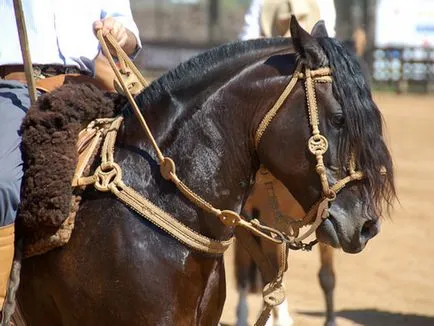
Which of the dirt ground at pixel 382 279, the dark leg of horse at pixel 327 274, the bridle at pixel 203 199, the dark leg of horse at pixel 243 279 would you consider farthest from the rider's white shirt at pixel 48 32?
the dark leg of horse at pixel 327 274

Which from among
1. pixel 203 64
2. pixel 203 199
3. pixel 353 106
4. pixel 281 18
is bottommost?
pixel 281 18

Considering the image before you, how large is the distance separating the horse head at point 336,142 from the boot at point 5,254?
3.42 feet

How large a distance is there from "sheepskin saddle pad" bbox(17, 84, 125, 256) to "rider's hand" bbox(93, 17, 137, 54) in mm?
372

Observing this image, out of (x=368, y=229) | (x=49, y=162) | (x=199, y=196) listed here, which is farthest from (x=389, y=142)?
(x=49, y=162)

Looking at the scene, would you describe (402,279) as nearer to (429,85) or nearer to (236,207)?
(236,207)

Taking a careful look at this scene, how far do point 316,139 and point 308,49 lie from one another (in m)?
0.34

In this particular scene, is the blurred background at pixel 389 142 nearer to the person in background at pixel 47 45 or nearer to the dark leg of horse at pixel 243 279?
the dark leg of horse at pixel 243 279

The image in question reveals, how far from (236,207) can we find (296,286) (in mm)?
5739

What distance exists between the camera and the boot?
3867 millimetres

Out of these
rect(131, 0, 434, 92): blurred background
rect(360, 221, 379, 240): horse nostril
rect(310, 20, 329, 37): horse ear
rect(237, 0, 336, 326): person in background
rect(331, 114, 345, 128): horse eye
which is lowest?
rect(131, 0, 434, 92): blurred background

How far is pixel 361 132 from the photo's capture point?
381 cm

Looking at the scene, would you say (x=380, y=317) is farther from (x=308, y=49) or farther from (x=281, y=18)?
(x=308, y=49)

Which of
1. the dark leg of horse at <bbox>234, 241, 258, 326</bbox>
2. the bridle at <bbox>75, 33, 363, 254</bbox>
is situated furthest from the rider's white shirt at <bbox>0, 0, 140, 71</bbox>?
the dark leg of horse at <bbox>234, 241, 258, 326</bbox>

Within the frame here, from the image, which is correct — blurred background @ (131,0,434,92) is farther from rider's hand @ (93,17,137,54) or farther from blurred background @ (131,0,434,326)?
rider's hand @ (93,17,137,54)
